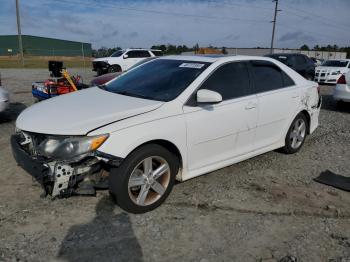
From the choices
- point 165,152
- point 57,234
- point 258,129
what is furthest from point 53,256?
point 258,129

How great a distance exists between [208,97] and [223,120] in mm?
499

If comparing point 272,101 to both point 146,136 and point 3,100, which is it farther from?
point 3,100

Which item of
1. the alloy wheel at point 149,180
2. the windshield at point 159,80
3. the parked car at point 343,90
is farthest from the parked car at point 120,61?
the alloy wheel at point 149,180

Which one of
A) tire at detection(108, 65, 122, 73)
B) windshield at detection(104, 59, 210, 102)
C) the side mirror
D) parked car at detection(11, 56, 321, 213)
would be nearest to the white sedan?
parked car at detection(11, 56, 321, 213)

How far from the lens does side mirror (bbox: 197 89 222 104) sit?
387cm

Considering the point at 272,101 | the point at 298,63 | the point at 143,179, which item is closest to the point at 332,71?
the point at 298,63

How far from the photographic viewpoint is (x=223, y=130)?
4273mm

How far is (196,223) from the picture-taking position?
358 centimetres

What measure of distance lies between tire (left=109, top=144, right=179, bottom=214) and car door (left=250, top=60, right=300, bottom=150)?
1.61m

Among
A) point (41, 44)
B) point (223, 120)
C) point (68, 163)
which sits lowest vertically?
point (41, 44)

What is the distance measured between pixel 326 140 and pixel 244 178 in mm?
2902

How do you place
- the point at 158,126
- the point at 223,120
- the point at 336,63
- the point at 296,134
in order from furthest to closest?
the point at 336,63, the point at 296,134, the point at 223,120, the point at 158,126

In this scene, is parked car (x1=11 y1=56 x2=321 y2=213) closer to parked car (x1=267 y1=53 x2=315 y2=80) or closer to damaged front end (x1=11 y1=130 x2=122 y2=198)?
damaged front end (x1=11 y1=130 x2=122 y2=198)

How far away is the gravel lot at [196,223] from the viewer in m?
3.10
